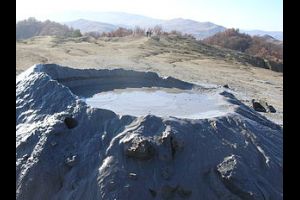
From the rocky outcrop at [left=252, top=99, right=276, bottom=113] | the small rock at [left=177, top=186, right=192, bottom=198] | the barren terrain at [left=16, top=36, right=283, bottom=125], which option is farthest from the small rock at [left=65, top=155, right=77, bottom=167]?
the barren terrain at [left=16, top=36, right=283, bottom=125]

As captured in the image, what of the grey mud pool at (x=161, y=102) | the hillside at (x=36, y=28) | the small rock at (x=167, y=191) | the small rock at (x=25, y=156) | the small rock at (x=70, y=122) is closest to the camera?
the small rock at (x=167, y=191)

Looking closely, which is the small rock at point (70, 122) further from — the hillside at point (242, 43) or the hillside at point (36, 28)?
the hillside at point (36, 28)

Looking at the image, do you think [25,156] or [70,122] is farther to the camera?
[70,122]

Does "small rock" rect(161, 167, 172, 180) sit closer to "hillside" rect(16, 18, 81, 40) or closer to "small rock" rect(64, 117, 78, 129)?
"small rock" rect(64, 117, 78, 129)

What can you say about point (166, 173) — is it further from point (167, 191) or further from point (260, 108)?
point (260, 108)

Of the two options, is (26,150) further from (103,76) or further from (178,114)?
(103,76)

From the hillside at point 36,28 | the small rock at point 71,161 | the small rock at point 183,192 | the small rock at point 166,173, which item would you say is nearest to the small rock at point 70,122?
the small rock at point 71,161

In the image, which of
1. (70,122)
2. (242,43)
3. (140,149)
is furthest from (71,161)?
(242,43)
